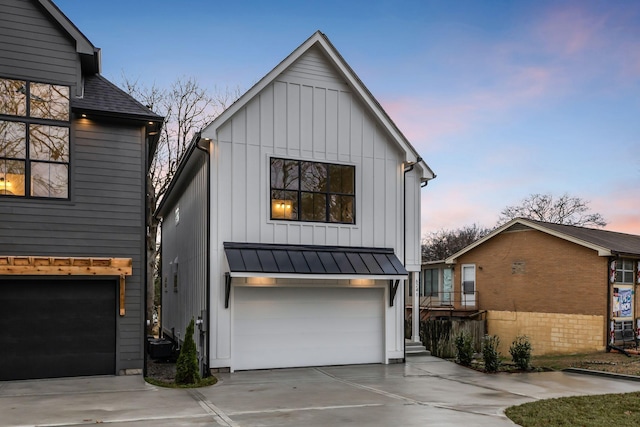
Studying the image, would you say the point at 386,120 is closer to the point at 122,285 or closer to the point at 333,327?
the point at 333,327

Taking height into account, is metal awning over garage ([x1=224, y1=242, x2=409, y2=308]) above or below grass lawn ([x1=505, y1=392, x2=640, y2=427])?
above

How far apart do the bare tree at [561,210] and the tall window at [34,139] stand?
43.5m

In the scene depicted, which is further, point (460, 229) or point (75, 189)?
point (460, 229)

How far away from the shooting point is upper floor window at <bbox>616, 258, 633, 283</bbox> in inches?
854

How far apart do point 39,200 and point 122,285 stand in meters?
2.52

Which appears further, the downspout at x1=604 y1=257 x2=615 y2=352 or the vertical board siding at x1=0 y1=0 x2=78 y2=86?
the downspout at x1=604 y1=257 x2=615 y2=352

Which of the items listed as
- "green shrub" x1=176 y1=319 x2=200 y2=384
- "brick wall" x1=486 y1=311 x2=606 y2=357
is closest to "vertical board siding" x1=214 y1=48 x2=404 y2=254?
"green shrub" x1=176 y1=319 x2=200 y2=384

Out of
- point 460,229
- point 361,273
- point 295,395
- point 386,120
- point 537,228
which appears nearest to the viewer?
point 295,395

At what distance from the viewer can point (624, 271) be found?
864 inches

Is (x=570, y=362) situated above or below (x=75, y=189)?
below

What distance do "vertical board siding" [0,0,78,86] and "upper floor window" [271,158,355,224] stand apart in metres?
5.27

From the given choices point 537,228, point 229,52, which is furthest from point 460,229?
point 229,52

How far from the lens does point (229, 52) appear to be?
22531mm

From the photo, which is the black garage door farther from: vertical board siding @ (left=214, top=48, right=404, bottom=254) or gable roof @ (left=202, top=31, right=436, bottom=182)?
gable roof @ (left=202, top=31, right=436, bottom=182)
